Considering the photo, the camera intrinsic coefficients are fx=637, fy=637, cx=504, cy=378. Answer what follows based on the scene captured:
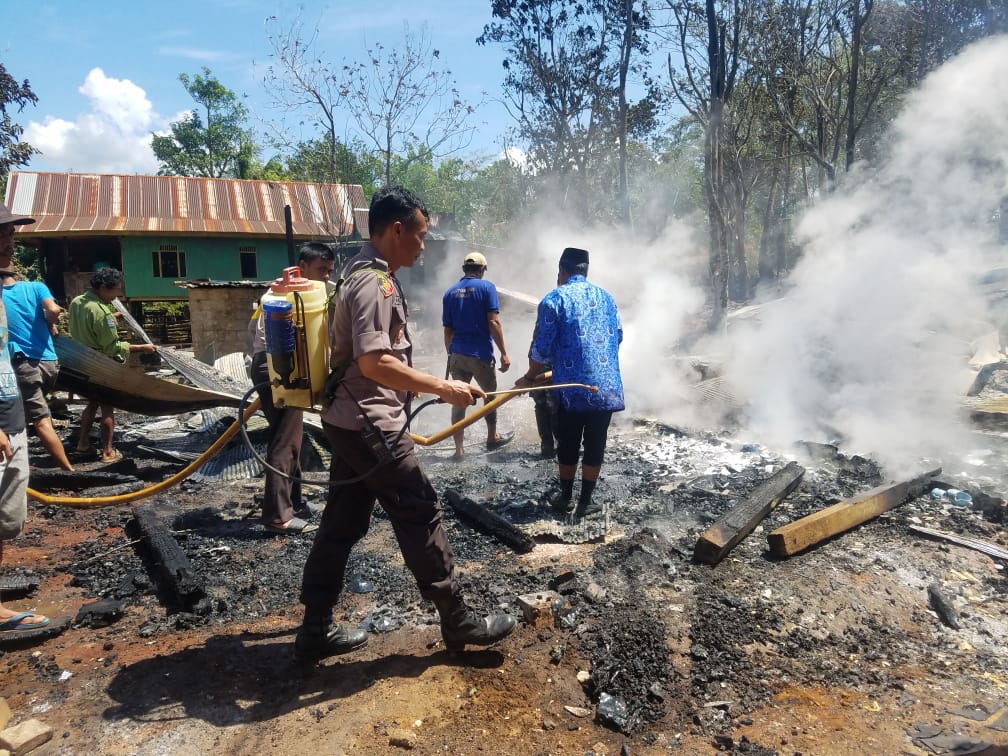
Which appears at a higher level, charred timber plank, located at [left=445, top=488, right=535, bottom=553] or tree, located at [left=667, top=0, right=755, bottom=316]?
tree, located at [left=667, top=0, right=755, bottom=316]

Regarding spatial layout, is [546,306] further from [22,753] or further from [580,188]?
[580,188]

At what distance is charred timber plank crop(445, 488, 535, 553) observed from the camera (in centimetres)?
401

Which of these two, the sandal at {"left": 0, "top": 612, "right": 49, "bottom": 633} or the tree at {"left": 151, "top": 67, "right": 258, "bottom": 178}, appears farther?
the tree at {"left": 151, "top": 67, "right": 258, "bottom": 178}

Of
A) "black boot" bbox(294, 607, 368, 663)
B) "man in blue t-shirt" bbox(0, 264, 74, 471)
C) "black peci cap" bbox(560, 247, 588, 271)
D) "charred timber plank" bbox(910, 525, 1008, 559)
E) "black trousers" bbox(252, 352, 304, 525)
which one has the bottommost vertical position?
"charred timber plank" bbox(910, 525, 1008, 559)

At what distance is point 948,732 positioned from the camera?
92.7 inches

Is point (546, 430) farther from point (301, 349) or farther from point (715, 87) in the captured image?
point (715, 87)

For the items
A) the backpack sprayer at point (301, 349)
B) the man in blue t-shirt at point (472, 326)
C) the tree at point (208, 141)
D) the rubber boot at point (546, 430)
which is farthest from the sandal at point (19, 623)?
the tree at point (208, 141)

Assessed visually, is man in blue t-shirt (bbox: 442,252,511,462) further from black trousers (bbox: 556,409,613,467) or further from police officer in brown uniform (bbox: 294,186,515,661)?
police officer in brown uniform (bbox: 294,186,515,661)

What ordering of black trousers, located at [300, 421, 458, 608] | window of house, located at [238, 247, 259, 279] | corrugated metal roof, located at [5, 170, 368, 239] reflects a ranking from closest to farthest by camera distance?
black trousers, located at [300, 421, 458, 608] → corrugated metal roof, located at [5, 170, 368, 239] → window of house, located at [238, 247, 259, 279]

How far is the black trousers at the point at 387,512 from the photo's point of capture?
8.55 ft

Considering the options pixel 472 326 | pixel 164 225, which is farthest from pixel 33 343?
pixel 164 225

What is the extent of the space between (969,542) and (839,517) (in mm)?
790

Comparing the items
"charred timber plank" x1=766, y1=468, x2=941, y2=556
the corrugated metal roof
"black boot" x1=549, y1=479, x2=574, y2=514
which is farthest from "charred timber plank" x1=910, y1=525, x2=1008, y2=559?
the corrugated metal roof

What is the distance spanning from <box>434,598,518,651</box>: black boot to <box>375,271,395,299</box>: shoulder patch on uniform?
130 cm
